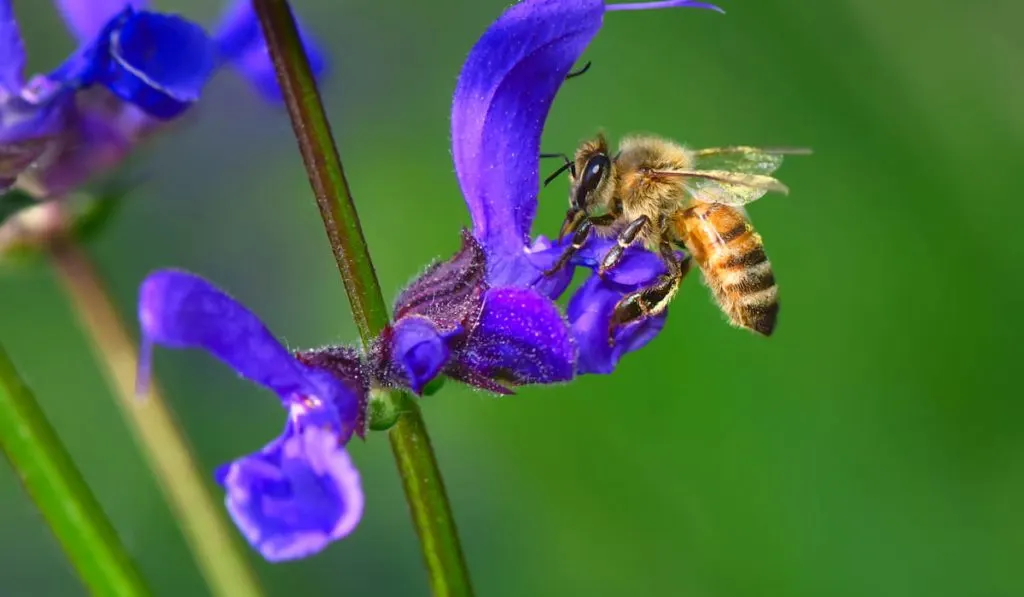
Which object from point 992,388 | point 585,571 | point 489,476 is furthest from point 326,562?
point 992,388

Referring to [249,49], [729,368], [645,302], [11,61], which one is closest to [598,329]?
[645,302]

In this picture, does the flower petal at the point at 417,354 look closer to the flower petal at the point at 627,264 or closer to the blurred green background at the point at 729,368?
the flower petal at the point at 627,264

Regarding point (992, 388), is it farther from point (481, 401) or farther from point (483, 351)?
point (483, 351)

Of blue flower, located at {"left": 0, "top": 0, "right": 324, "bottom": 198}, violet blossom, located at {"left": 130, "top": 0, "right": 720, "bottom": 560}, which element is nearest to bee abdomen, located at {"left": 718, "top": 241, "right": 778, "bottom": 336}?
violet blossom, located at {"left": 130, "top": 0, "right": 720, "bottom": 560}

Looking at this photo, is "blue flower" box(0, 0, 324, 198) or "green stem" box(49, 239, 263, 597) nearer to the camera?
"blue flower" box(0, 0, 324, 198)

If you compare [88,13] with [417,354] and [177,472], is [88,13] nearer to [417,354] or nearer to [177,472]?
[177,472]

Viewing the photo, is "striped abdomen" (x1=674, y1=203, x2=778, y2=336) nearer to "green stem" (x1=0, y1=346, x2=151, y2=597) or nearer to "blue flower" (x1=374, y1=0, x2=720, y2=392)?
"blue flower" (x1=374, y1=0, x2=720, y2=392)

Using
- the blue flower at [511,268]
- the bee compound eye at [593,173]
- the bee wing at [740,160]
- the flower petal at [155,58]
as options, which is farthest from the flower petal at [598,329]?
the flower petal at [155,58]
